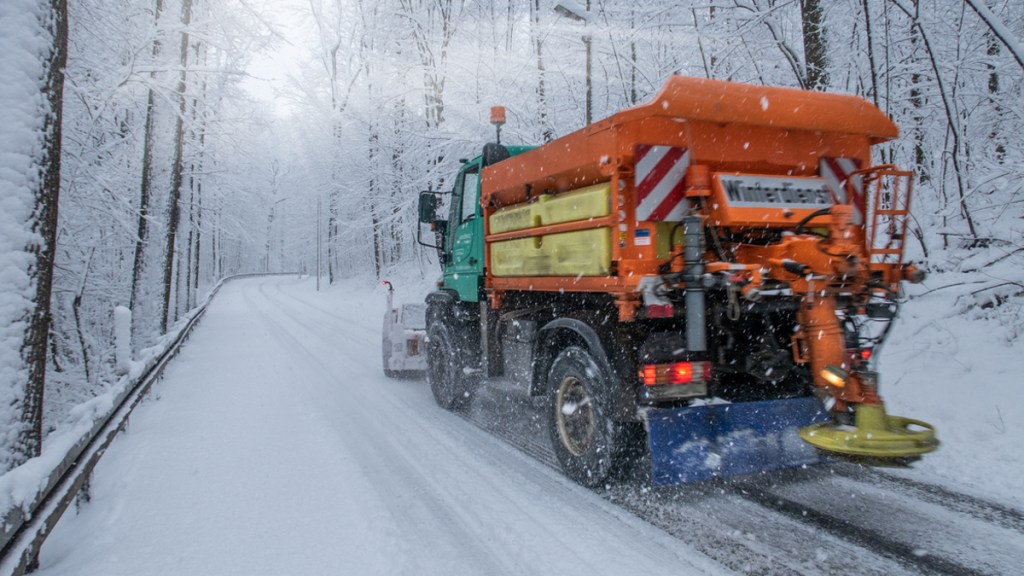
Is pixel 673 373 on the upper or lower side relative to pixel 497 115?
lower

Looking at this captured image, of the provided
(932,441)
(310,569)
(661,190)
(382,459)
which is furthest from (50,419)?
(932,441)

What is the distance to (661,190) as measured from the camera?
3.77 metres

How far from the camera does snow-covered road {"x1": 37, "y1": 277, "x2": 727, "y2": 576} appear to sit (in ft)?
10.6

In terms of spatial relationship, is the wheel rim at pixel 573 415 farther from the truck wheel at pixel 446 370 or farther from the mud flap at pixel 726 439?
the truck wheel at pixel 446 370

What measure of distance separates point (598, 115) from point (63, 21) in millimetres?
11550

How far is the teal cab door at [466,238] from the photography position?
6.21 meters

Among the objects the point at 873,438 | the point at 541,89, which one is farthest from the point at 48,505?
the point at 541,89

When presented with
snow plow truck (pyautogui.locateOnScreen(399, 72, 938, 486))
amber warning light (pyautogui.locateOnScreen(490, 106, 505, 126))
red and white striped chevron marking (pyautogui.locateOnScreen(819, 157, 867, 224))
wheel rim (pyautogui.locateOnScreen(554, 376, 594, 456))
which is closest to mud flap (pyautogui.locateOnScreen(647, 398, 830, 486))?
snow plow truck (pyautogui.locateOnScreen(399, 72, 938, 486))

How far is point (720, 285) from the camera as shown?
3459mm

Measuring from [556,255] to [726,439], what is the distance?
174cm

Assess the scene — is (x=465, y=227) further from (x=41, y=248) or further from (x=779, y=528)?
(x=779, y=528)

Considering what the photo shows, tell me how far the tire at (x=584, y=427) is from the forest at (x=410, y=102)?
349cm

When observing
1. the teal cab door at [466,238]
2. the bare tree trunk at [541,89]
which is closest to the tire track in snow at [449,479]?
the teal cab door at [466,238]

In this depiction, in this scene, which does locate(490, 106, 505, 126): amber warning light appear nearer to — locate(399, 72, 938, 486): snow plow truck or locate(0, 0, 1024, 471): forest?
locate(399, 72, 938, 486): snow plow truck
